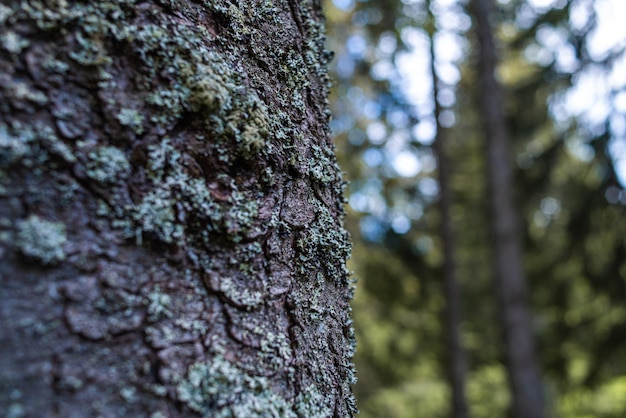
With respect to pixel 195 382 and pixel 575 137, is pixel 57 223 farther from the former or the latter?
pixel 575 137

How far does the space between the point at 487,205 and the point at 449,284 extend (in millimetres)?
1065

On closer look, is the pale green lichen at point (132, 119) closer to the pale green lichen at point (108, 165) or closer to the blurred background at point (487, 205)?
the pale green lichen at point (108, 165)

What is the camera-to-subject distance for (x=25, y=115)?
0.54 meters

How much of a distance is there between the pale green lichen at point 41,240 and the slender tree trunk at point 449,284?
16.1 feet

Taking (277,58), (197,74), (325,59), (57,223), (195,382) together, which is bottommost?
(195,382)

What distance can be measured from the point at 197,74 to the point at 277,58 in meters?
0.19

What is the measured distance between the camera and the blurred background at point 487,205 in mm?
5613

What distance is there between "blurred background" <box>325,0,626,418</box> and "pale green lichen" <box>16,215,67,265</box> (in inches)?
186

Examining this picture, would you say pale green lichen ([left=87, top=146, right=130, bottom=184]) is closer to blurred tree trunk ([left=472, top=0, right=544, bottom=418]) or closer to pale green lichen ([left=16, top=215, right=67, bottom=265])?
pale green lichen ([left=16, top=215, right=67, bottom=265])

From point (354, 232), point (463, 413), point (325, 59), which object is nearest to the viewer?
point (325, 59)

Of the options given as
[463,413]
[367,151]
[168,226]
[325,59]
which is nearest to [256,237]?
[168,226]

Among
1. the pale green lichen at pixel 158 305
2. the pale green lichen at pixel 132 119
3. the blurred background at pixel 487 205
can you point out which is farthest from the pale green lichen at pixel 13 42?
the blurred background at pixel 487 205

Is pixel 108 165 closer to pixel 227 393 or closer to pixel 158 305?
pixel 158 305

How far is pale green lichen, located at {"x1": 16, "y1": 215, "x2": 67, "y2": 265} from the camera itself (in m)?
0.52
